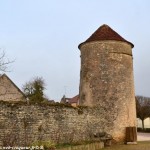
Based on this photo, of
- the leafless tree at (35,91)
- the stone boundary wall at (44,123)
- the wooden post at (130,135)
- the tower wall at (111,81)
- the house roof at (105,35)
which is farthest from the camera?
the leafless tree at (35,91)

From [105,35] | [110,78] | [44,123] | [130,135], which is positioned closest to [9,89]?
[105,35]

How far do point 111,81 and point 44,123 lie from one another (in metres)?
7.87

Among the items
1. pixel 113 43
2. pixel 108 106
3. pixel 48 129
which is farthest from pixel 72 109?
pixel 113 43

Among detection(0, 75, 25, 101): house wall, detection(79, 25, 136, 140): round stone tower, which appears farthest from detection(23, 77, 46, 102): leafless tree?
detection(79, 25, 136, 140): round stone tower

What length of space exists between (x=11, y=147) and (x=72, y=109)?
5.43 metres

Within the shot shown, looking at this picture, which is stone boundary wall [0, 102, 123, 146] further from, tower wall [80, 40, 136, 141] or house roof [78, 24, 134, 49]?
house roof [78, 24, 134, 49]

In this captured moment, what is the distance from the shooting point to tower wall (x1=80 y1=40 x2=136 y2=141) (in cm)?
2325

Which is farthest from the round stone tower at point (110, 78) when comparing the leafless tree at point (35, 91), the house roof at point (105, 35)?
the leafless tree at point (35, 91)

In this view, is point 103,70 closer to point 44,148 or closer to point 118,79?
point 118,79

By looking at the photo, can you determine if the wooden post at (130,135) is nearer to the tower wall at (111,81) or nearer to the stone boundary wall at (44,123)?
the tower wall at (111,81)

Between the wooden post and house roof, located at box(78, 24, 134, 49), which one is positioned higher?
house roof, located at box(78, 24, 134, 49)

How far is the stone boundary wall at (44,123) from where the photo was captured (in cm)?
1520

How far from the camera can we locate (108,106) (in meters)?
23.1

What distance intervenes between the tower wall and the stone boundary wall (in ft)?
6.37
